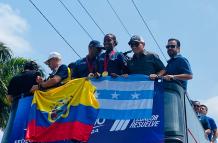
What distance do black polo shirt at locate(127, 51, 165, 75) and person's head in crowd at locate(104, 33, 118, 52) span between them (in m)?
0.35

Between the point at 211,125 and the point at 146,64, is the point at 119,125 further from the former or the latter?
the point at 211,125

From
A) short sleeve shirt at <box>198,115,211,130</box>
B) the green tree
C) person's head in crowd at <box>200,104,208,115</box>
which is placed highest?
the green tree

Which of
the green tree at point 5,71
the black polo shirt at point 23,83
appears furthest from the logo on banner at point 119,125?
the green tree at point 5,71

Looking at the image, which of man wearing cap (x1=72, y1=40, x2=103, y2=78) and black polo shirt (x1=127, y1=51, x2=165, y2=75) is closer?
black polo shirt (x1=127, y1=51, x2=165, y2=75)

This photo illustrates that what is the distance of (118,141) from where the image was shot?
6391mm

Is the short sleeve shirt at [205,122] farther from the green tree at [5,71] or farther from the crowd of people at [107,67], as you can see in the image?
the green tree at [5,71]

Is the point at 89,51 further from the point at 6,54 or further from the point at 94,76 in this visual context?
the point at 6,54

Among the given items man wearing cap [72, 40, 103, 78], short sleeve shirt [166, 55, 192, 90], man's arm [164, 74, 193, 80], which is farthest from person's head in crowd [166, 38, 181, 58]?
man wearing cap [72, 40, 103, 78]

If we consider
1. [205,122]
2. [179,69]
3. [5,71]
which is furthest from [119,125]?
[5,71]

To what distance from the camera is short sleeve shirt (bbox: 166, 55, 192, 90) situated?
271 inches

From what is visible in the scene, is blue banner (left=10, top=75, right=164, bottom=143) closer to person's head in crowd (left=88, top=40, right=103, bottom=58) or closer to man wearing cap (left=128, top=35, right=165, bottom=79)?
man wearing cap (left=128, top=35, right=165, bottom=79)

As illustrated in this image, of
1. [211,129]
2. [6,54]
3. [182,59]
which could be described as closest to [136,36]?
[182,59]

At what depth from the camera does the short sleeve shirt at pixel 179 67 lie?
689 centimetres

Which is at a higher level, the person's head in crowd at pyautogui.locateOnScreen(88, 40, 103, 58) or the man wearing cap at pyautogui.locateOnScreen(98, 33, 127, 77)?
the person's head in crowd at pyautogui.locateOnScreen(88, 40, 103, 58)
